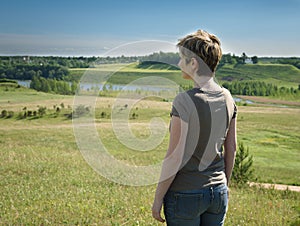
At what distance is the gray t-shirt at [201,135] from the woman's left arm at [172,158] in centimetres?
4

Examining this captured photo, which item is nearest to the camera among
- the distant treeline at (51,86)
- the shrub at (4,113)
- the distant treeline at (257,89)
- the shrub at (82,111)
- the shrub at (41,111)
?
the shrub at (82,111)

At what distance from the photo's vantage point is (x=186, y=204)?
2.11 metres

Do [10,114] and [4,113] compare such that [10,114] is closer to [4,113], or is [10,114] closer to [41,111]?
[4,113]

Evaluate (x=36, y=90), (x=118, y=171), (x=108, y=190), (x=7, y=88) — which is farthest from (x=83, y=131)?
(x=36, y=90)

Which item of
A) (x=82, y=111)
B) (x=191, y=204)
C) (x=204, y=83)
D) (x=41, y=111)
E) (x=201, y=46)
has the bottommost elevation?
(x=41, y=111)

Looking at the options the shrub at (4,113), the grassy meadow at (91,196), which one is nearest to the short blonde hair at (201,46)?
the grassy meadow at (91,196)

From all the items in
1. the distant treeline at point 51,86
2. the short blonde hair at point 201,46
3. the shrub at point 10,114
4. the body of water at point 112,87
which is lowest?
the shrub at point 10,114

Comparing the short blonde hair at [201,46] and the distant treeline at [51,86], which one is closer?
the short blonde hair at [201,46]

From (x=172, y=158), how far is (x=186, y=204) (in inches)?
11.6

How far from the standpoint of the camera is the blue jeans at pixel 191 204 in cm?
211

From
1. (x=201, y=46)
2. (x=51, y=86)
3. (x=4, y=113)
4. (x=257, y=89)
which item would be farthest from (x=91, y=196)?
→ (x=257, y=89)

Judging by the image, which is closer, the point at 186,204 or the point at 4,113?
the point at 186,204

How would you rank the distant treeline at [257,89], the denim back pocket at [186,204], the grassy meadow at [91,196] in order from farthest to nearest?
the distant treeline at [257,89] < the grassy meadow at [91,196] < the denim back pocket at [186,204]

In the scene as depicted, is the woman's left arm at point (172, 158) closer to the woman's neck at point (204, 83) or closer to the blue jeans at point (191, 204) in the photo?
the blue jeans at point (191, 204)
